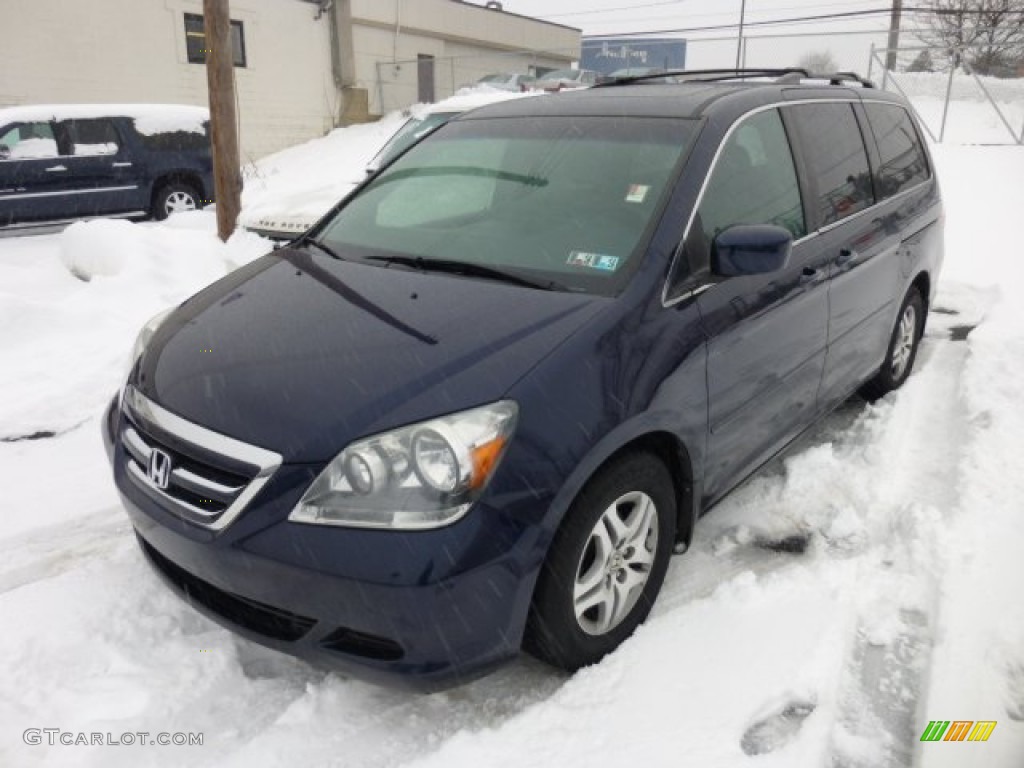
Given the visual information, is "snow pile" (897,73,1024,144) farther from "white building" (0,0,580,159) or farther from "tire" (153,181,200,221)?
"white building" (0,0,580,159)

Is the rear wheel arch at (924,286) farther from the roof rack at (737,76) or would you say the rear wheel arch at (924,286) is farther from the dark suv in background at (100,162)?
the dark suv in background at (100,162)

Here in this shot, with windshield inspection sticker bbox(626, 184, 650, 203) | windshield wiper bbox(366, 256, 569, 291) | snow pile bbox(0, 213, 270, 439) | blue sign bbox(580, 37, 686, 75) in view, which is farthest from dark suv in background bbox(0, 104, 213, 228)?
blue sign bbox(580, 37, 686, 75)

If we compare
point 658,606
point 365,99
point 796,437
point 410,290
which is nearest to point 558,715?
point 658,606

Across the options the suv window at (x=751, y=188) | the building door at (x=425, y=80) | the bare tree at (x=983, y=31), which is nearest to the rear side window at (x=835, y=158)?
the suv window at (x=751, y=188)

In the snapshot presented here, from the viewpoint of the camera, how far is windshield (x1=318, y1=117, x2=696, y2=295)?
272 cm

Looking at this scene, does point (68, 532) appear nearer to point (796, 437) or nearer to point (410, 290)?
point (410, 290)

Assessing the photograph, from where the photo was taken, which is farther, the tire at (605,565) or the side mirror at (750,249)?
the side mirror at (750,249)

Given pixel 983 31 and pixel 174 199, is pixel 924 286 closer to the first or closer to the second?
pixel 174 199

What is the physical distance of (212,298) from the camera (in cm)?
302

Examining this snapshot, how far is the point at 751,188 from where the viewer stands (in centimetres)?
308

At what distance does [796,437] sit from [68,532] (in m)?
3.09

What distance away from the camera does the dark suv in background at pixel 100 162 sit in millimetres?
10594

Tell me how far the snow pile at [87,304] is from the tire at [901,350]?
402cm

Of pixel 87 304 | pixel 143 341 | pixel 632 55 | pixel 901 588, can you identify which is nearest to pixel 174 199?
pixel 87 304
